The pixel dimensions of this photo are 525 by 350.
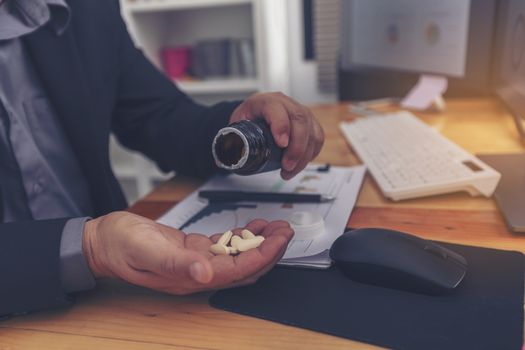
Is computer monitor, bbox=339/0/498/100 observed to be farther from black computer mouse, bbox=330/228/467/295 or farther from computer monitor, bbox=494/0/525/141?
black computer mouse, bbox=330/228/467/295

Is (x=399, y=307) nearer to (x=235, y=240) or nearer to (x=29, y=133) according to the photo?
(x=235, y=240)

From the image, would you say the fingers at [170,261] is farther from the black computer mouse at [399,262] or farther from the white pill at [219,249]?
the black computer mouse at [399,262]

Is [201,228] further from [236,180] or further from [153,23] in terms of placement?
[153,23]

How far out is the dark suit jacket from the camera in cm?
83

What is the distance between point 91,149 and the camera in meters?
0.86

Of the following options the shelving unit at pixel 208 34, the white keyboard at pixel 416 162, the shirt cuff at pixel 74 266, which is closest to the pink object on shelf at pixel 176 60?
the shelving unit at pixel 208 34

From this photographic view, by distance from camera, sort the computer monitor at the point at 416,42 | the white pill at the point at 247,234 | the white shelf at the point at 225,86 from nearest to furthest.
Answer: the white pill at the point at 247,234 → the computer monitor at the point at 416,42 → the white shelf at the point at 225,86

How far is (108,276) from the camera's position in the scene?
0.51 metres

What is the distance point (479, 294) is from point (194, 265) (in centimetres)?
26

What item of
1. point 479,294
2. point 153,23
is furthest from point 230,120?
point 153,23

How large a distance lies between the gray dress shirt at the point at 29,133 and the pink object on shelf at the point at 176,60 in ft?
4.24

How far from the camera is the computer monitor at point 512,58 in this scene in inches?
32.9

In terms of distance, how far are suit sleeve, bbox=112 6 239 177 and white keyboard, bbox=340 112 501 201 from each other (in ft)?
0.97

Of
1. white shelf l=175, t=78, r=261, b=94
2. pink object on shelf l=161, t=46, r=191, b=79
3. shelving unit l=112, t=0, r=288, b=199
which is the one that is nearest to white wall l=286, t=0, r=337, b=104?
shelving unit l=112, t=0, r=288, b=199
